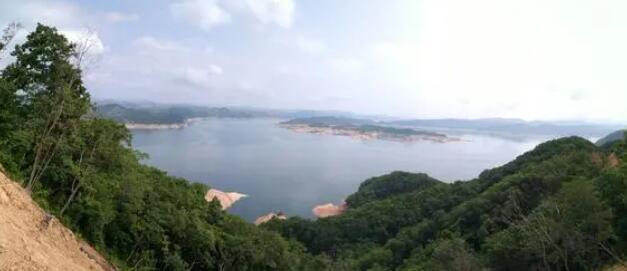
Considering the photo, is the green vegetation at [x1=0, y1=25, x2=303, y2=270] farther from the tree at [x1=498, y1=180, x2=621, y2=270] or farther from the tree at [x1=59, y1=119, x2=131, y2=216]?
the tree at [x1=498, y1=180, x2=621, y2=270]

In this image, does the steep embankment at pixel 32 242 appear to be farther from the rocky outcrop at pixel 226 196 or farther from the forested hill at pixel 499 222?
the rocky outcrop at pixel 226 196

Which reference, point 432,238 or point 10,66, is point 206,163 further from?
point 10,66

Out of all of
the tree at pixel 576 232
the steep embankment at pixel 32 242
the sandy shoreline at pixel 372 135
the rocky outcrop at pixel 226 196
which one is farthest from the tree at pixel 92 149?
the sandy shoreline at pixel 372 135

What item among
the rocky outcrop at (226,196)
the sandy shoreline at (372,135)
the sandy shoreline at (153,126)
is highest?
the sandy shoreline at (153,126)

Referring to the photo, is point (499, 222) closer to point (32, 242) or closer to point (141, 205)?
point (141, 205)

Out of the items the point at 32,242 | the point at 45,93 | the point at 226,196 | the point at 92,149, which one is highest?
the point at 45,93

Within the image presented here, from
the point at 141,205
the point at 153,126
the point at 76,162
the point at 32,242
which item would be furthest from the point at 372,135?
the point at 32,242
